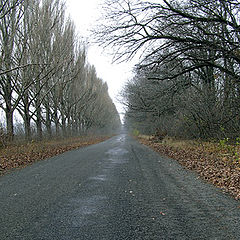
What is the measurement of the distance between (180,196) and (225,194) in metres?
1.02

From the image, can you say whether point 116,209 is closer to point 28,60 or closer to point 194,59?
point 194,59

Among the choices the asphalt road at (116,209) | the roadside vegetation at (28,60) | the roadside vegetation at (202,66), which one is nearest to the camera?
the asphalt road at (116,209)

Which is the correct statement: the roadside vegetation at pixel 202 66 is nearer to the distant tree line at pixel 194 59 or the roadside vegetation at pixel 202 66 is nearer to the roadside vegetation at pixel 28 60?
the distant tree line at pixel 194 59

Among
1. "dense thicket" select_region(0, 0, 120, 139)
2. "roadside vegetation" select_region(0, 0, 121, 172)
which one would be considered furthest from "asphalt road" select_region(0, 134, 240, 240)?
"dense thicket" select_region(0, 0, 120, 139)

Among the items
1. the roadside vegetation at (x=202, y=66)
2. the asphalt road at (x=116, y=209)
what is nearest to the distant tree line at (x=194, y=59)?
the roadside vegetation at (x=202, y=66)

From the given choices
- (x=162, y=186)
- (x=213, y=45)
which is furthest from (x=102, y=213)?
(x=213, y=45)

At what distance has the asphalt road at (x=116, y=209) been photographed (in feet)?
10.8

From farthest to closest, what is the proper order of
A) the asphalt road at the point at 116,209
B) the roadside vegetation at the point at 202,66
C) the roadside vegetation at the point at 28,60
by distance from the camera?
the roadside vegetation at the point at 28,60
the roadside vegetation at the point at 202,66
the asphalt road at the point at 116,209

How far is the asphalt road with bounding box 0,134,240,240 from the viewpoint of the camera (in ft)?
10.8

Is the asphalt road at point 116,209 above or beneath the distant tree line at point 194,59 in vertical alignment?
beneath

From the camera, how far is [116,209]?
4246 millimetres

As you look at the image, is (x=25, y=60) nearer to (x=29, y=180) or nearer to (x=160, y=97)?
(x=160, y=97)

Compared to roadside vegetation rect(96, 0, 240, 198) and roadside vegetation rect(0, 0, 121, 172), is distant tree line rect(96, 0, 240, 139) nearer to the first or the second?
roadside vegetation rect(96, 0, 240, 198)

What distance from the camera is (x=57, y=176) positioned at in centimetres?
745
